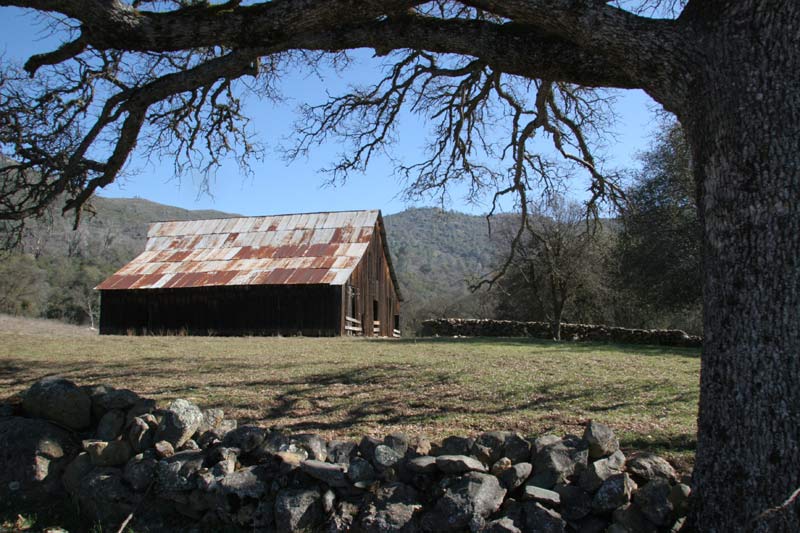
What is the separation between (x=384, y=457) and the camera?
15.2 ft

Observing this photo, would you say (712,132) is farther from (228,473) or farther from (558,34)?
(228,473)

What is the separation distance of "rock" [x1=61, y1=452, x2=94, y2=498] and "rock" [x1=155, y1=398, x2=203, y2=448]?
0.66 m

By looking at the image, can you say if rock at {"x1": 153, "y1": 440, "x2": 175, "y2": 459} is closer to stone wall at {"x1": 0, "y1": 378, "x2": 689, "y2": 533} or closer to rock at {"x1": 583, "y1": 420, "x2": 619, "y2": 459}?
stone wall at {"x1": 0, "y1": 378, "x2": 689, "y2": 533}

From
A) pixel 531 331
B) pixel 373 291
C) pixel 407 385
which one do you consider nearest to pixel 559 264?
pixel 531 331

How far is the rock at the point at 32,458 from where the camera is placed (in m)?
5.18

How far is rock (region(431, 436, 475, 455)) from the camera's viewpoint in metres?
4.79

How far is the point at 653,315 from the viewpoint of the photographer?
34188 mm

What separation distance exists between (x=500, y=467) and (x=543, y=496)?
1.44 ft

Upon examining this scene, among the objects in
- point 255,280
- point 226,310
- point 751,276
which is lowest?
point 226,310

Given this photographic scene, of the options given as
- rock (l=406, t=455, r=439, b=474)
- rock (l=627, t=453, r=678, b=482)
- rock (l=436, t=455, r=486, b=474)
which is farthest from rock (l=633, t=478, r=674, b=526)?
rock (l=406, t=455, r=439, b=474)

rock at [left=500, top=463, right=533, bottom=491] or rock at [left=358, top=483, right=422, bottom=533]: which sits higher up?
rock at [left=500, top=463, right=533, bottom=491]

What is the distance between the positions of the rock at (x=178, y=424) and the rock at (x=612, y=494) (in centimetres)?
362

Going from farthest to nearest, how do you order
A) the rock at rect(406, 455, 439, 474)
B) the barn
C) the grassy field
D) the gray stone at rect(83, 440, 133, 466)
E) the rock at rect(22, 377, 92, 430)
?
the barn < the grassy field < the rock at rect(22, 377, 92, 430) < the gray stone at rect(83, 440, 133, 466) < the rock at rect(406, 455, 439, 474)

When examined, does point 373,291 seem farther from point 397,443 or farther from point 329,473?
point 329,473
